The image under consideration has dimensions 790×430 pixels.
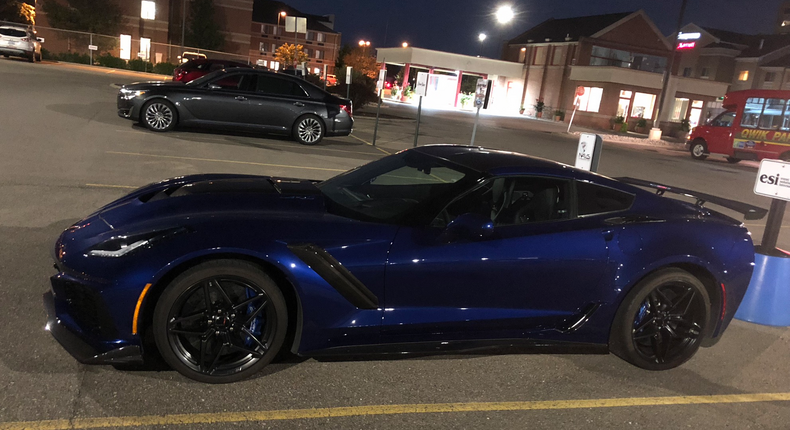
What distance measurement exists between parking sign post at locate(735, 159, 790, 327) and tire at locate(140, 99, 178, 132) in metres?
11.3

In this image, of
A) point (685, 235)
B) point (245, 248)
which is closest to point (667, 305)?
point (685, 235)

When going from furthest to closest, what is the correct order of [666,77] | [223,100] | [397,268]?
[666,77] → [223,100] → [397,268]

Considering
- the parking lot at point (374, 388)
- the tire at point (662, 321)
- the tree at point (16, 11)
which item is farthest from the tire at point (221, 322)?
the tree at point (16, 11)

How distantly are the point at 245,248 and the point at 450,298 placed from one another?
4.17 ft

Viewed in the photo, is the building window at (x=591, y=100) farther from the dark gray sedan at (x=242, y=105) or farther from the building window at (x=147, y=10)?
the building window at (x=147, y=10)

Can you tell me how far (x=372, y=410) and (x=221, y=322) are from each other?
3.25 ft

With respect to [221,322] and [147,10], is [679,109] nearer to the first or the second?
[147,10]

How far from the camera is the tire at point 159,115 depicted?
12828 millimetres

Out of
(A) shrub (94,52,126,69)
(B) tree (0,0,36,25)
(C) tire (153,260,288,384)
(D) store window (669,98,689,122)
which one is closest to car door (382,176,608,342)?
(C) tire (153,260,288,384)

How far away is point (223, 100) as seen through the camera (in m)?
13.1

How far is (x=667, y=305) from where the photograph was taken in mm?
4254

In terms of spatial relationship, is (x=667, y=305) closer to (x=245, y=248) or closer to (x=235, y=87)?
(x=245, y=248)

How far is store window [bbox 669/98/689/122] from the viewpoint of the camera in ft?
161

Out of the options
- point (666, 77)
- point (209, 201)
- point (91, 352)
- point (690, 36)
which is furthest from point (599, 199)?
point (690, 36)
